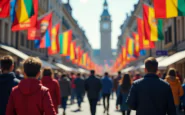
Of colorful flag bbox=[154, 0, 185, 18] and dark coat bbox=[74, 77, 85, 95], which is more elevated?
colorful flag bbox=[154, 0, 185, 18]

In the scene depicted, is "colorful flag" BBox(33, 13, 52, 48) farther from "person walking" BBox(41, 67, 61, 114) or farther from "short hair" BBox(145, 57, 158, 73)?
"short hair" BBox(145, 57, 158, 73)

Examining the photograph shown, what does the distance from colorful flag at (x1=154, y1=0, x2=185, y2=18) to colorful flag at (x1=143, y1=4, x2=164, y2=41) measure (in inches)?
182

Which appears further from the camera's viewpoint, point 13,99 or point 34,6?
point 34,6

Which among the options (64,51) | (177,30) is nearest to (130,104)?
(64,51)

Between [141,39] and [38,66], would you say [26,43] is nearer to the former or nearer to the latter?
[141,39]

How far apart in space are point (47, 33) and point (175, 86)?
12.1 metres

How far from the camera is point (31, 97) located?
162 inches

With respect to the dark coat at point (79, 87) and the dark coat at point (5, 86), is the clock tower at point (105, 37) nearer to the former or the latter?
the dark coat at point (79, 87)

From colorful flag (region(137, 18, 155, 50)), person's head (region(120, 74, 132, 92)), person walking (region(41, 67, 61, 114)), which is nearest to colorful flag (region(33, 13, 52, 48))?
colorful flag (region(137, 18, 155, 50))

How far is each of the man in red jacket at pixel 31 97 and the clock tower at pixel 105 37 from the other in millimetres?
158435

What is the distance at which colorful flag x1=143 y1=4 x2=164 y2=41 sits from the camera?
1678 cm

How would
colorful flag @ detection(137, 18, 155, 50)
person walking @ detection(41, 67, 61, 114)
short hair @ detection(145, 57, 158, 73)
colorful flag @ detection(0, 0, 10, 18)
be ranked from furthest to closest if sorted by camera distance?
colorful flag @ detection(137, 18, 155, 50), colorful flag @ detection(0, 0, 10, 18), person walking @ detection(41, 67, 61, 114), short hair @ detection(145, 57, 158, 73)

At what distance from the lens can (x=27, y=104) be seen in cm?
412

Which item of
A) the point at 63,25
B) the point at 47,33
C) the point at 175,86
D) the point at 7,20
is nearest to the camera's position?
the point at 175,86
